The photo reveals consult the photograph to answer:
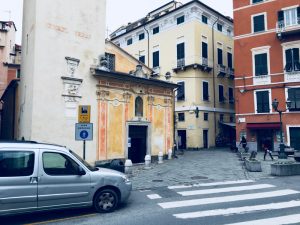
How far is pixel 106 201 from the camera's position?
707 cm

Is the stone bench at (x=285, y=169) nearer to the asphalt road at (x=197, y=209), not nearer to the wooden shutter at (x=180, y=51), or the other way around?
the asphalt road at (x=197, y=209)

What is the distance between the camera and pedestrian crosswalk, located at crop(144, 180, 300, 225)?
6.34 m

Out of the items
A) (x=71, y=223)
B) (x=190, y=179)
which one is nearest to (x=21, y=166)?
(x=71, y=223)

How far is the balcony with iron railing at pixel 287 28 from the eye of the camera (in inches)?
885

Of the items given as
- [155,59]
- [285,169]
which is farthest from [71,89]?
[155,59]

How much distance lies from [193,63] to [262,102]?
815cm

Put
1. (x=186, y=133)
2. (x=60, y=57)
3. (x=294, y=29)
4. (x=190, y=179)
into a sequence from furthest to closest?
(x=186, y=133), (x=294, y=29), (x=60, y=57), (x=190, y=179)

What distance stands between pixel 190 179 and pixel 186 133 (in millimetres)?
16635

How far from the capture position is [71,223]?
6.20 meters

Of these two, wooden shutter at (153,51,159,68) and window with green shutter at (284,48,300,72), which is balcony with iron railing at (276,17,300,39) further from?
wooden shutter at (153,51,159,68)

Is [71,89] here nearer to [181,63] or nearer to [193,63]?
[193,63]

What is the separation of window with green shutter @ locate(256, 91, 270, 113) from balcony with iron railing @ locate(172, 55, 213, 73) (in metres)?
6.48

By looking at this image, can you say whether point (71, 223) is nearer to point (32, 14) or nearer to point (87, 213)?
Result: point (87, 213)

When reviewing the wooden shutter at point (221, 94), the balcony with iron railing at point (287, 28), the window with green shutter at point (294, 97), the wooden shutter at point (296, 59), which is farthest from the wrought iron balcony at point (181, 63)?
the window with green shutter at point (294, 97)
